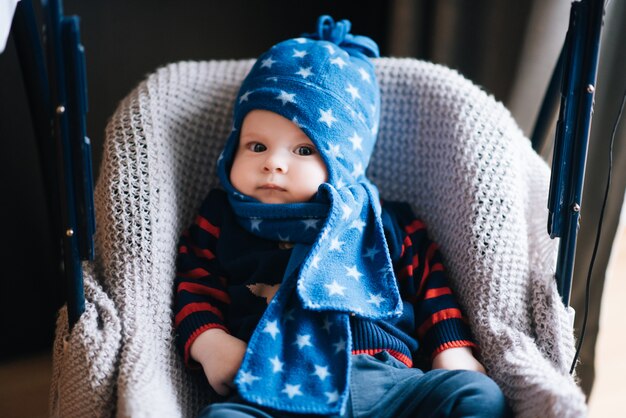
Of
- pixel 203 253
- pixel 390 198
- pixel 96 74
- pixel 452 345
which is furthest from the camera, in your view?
pixel 96 74

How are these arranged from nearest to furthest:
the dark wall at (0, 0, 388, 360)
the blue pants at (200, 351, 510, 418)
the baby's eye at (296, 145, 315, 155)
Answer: the blue pants at (200, 351, 510, 418)
the baby's eye at (296, 145, 315, 155)
the dark wall at (0, 0, 388, 360)

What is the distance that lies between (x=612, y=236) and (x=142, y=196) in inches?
37.5

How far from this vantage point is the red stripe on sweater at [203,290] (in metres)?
1.19

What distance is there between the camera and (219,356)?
1.10 meters

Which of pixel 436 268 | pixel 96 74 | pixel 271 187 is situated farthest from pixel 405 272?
pixel 96 74

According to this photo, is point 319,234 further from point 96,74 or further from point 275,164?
point 96,74

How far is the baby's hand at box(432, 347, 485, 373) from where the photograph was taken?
1133mm

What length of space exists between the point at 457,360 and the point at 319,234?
0.31 meters

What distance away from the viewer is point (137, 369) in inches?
40.8

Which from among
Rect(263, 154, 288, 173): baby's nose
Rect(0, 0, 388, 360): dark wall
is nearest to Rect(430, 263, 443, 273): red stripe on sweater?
Rect(263, 154, 288, 173): baby's nose

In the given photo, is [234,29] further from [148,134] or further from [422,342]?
[422,342]

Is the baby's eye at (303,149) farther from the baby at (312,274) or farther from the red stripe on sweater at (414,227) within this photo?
the red stripe on sweater at (414,227)

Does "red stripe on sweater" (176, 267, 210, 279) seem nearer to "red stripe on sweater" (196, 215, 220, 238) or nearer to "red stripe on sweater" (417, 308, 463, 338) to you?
"red stripe on sweater" (196, 215, 220, 238)

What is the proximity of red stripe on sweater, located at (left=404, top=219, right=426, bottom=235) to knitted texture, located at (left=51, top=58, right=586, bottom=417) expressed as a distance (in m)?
0.03
